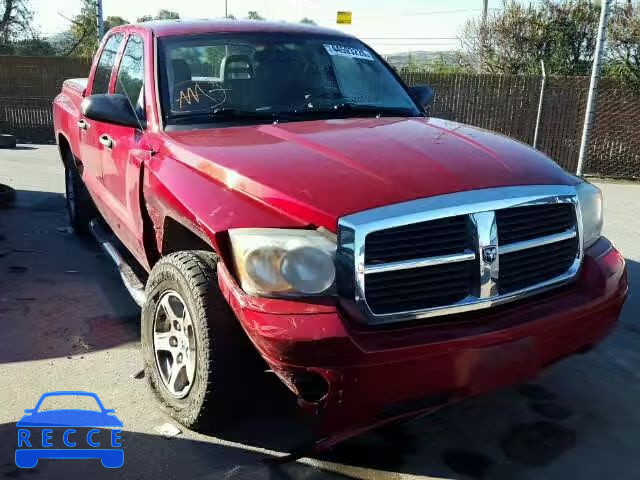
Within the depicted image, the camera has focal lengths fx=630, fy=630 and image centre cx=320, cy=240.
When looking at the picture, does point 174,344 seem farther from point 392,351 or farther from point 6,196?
point 6,196

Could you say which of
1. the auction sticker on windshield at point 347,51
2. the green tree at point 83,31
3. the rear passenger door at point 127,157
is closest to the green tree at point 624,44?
the auction sticker on windshield at point 347,51

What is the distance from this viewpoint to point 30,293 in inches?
185

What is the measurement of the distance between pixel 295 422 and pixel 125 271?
5.56 ft

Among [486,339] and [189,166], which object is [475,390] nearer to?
[486,339]

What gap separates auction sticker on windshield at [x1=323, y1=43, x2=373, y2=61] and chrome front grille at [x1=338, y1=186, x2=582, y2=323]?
6.43 ft

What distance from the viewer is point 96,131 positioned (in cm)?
455

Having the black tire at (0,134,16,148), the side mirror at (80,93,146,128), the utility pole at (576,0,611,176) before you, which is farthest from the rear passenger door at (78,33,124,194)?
the black tire at (0,134,16,148)

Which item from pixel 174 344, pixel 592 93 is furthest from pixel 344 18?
pixel 174 344

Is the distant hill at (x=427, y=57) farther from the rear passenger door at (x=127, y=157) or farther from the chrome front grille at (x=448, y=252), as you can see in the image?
the chrome front grille at (x=448, y=252)

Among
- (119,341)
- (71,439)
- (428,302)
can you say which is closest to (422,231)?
(428,302)

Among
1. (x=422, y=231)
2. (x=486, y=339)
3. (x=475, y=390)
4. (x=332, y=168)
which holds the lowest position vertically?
(x=475, y=390)

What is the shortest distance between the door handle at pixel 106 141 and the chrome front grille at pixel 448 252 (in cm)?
232

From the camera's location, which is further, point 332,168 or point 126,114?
point 126,114

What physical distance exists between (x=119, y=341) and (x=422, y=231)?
2.32 m
